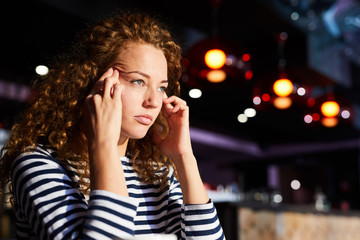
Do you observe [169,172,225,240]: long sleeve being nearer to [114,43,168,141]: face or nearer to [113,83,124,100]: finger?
[114,43,168,141]: face

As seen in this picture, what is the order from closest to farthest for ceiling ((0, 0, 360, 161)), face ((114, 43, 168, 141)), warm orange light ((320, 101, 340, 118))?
face ((114, 43, 168, 141)), ceiling ((0, 0, 360, 161)), warm orange light ((320, 101, 340, 118))

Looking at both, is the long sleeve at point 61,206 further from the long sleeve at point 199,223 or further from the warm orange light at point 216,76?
the warm orange light at point 216,76

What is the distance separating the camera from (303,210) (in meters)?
3.64

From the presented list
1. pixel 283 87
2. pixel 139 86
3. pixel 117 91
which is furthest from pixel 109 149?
pixel 283 87

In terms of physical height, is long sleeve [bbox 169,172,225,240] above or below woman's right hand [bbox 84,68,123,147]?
below

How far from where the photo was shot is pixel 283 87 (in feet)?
9.84

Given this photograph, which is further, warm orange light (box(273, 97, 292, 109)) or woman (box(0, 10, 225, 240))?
warm orange light (box(273, 97, 292, 109))

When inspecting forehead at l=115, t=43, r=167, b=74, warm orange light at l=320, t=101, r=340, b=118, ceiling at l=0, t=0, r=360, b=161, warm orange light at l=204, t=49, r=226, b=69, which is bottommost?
forehead at l=115, t=43, r=167, b=74

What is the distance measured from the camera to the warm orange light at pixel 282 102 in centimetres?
304

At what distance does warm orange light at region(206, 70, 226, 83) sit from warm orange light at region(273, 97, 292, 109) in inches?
24.1

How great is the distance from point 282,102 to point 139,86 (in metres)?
2.23

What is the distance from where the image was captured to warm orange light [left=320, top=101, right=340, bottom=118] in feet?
12.5

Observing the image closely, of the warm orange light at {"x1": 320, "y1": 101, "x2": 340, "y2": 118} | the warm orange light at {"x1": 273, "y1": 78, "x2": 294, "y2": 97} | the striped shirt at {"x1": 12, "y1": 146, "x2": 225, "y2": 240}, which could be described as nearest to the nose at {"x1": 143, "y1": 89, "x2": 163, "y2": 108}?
the striped shirt at {"x1": 12, "y1": 146, "x2": 225, "y2": 240}

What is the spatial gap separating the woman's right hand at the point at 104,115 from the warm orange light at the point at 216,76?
1.72 metres
